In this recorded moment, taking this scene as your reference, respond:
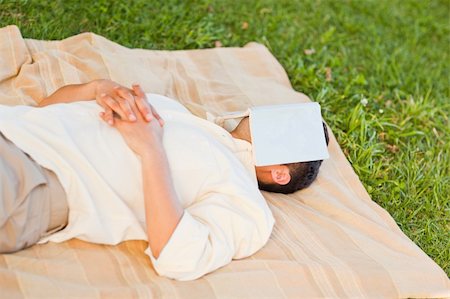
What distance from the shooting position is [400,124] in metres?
4.05

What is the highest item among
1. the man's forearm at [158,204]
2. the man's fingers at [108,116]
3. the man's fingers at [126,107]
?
the man's fingers at [126,107]

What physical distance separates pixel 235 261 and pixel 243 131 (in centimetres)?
57

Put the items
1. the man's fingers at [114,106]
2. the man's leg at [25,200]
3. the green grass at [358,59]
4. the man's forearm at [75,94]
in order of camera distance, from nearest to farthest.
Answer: the man's leg at [25,200], the man's fingers at [114,106], the man's forearm at [75,94], the green grass at [358,59]

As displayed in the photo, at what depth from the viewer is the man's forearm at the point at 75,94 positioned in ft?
9.04

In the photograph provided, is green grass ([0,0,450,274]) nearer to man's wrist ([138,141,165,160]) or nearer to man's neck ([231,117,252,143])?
man's neck ([231,117,252,143])

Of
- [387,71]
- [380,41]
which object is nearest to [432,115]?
[387,71]

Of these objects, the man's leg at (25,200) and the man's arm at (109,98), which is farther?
the man's arm at (109,98)

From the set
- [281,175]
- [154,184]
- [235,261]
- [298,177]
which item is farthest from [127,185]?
[298,177]

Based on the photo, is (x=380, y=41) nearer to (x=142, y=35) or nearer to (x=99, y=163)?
(x=142, y=35)

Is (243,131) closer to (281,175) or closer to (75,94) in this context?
(281,175)

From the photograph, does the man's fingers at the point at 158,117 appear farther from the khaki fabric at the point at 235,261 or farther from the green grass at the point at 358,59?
the green grass at the point at 358,59

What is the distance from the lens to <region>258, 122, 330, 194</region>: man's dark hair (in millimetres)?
2846

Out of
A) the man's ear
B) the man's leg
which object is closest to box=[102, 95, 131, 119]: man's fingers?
the man's leg

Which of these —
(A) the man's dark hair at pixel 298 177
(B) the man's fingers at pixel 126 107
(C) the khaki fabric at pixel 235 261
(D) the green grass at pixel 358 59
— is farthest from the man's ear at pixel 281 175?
(D) the green grass at pixel 358 59
